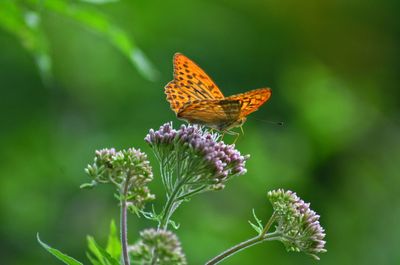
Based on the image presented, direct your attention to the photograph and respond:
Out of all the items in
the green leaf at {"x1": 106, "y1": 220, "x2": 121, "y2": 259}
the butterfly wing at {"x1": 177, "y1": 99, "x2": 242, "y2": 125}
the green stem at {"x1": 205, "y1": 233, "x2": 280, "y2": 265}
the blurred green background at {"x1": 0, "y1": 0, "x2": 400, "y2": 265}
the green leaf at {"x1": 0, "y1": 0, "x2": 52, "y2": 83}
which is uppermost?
the blurred green background at {"x1": 0, "y1": 0, "x2": 400, "y2": 265}

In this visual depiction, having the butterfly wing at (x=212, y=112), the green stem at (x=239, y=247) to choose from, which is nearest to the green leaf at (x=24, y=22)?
the butterfly wing at (x=212, y=112)

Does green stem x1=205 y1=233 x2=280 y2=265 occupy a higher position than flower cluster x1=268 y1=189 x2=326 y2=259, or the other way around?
flower cluster x1=268 y1=189 x2=326 y2=259

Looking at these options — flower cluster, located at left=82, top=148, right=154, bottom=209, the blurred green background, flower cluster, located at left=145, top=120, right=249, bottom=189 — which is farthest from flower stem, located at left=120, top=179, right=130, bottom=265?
the blurred green background

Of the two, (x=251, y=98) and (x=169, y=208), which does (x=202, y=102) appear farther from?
(x=169, y=208)

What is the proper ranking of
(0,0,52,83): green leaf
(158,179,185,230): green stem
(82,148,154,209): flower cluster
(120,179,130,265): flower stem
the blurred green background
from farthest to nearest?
1. the blurred green background
2. (0,0,52,83): green leaf
3. (82,148,154,209): flower cluster
4. (158,179,185,230): green stem
5. (120,179,130,265): flower stem

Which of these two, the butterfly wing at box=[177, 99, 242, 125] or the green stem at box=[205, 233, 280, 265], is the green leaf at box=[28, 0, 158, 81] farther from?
the green stem at box=[205, 233, 280, 265]

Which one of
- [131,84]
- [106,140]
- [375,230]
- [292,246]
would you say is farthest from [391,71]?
[292,246]

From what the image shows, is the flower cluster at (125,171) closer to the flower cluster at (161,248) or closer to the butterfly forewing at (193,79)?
the flower cluster at (161,248)
